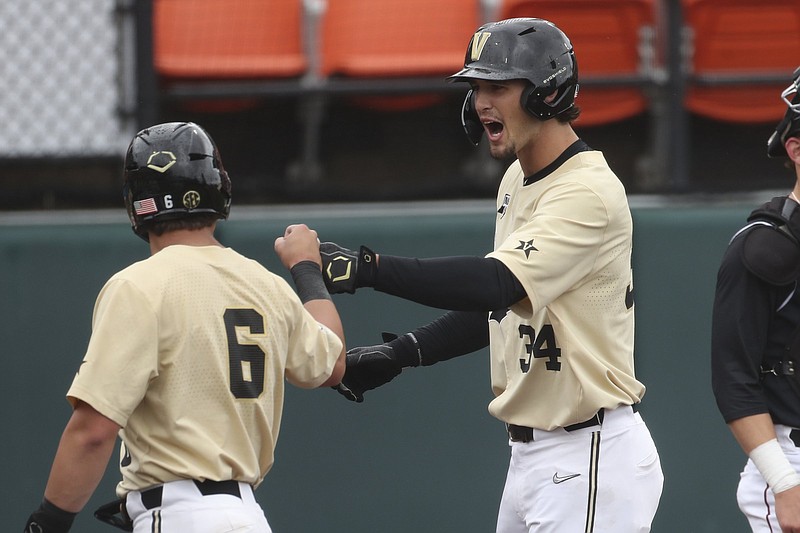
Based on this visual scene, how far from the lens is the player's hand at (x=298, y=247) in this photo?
3.15 meters

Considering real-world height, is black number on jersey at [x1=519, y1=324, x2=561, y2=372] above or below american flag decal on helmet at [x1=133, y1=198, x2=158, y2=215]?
below

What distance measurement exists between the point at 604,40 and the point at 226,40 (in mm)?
1742

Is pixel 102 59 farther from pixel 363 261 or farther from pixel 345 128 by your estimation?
pixel 363 261

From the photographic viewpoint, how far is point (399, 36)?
5.63 metres

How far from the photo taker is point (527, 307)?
10.4 feet

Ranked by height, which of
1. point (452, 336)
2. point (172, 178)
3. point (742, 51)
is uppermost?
point (742, 51)

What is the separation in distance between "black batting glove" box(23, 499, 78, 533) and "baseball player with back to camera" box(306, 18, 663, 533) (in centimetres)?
91

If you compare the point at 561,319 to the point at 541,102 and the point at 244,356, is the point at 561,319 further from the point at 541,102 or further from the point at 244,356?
the point at 244,356

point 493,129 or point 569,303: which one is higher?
point 493,129

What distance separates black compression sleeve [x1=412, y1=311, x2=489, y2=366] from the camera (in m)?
3.81

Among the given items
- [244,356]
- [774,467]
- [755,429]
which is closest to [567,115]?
[755,429]

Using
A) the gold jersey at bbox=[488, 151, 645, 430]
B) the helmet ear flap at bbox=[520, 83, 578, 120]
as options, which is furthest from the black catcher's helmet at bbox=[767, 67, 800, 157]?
the helmet ear flap at bbox=[520, 83, 578, 120]

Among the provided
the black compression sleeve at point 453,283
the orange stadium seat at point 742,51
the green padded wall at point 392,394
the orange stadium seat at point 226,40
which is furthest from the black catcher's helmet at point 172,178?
the orange stadium seat at point 742,51

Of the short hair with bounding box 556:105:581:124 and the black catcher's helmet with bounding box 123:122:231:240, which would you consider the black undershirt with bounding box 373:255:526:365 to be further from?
the short hair with bounding box 556:105:581:124
